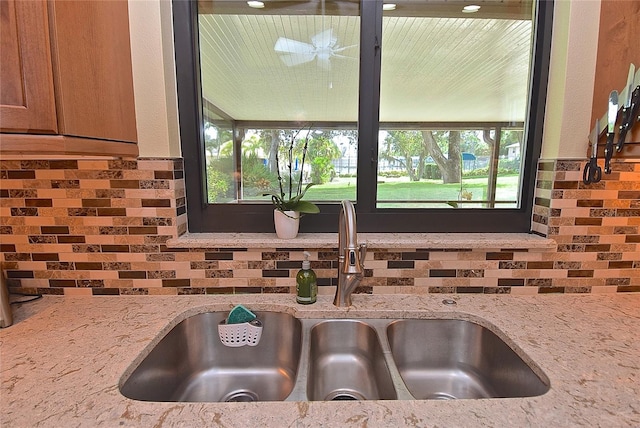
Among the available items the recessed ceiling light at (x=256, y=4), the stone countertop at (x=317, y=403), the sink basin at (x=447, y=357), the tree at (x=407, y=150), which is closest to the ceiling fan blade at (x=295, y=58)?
the recessed ceiling light at (x=256, y=4)

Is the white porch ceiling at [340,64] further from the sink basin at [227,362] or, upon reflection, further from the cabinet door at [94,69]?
the sink basin at [227,362]

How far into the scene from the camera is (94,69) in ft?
2.88

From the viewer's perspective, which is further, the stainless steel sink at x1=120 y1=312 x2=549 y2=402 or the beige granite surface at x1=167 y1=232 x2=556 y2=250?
the beige granite surface at x1=167 y1=232 x2=556 y2=250

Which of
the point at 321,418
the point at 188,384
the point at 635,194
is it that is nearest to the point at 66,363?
the point at 188,384

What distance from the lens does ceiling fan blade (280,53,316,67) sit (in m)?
1.36

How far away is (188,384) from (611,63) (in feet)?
5.65

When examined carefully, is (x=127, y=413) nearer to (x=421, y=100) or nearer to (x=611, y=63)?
(x=611, y=63)

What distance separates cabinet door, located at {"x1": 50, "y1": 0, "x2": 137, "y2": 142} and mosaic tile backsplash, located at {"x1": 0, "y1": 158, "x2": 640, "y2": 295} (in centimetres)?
19

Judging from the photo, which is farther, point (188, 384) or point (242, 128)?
point (242, 128)

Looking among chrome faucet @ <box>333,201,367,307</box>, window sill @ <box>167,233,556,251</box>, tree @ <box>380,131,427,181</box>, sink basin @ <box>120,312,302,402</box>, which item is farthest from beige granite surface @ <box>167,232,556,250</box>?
tree @ <box>380,131,427,181</box>

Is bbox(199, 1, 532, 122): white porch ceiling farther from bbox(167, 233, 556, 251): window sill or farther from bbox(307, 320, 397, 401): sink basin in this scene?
bbox(307, 320, 397, 401): sink basin

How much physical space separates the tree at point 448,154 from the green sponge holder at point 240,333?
0.98 m

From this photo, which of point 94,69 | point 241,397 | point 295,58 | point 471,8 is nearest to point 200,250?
point 241,397

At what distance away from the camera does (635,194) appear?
1129mm
